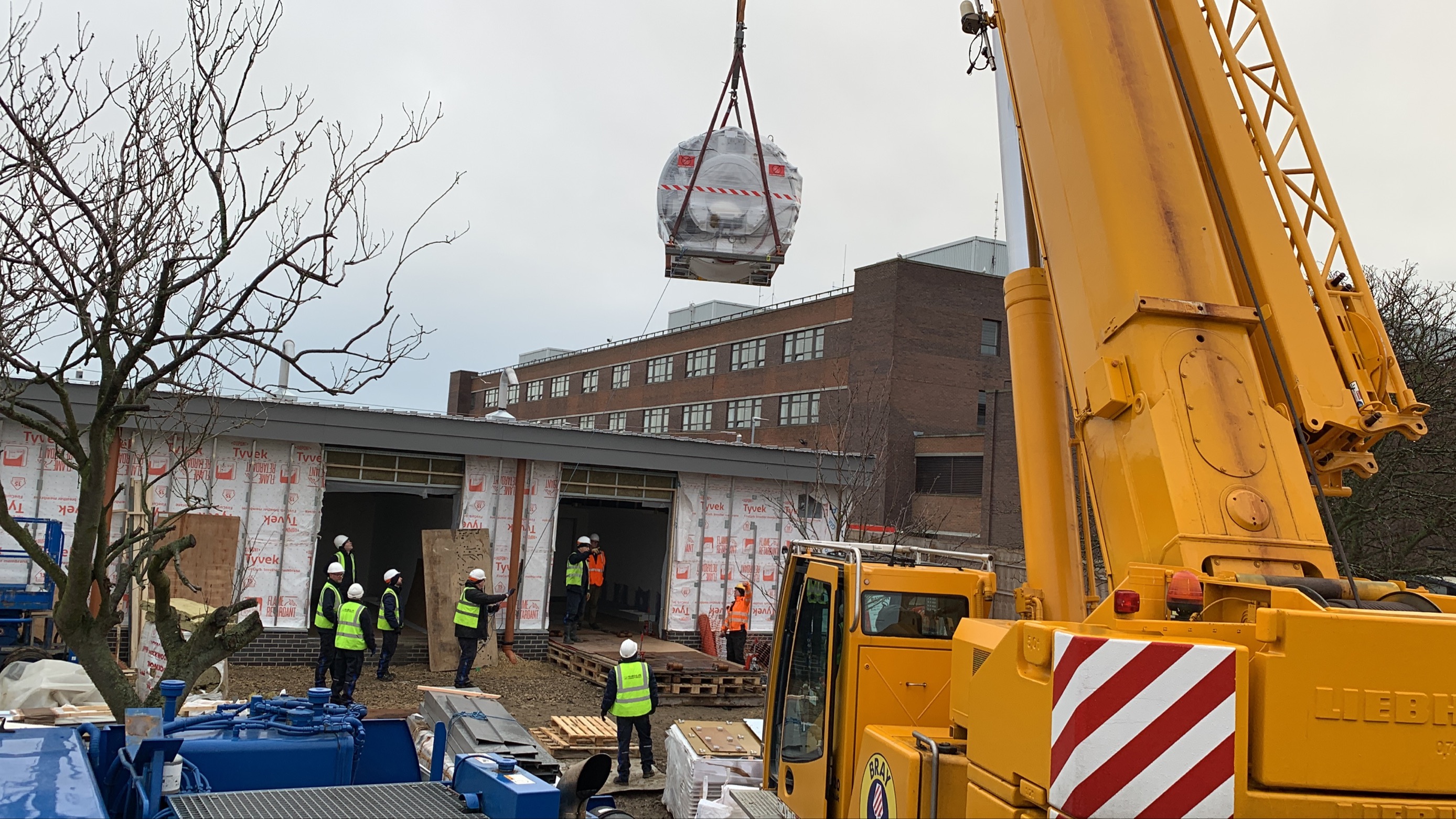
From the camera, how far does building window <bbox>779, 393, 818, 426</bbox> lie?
50562 millimetres

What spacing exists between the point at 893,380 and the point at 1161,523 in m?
41.9

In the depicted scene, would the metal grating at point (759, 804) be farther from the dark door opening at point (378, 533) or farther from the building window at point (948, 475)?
the building window at point (948, 475)

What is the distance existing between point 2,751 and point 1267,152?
614cm

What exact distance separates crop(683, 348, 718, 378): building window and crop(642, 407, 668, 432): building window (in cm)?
Answer: 302

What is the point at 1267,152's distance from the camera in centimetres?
511

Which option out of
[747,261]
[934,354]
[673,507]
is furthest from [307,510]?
[934,354]

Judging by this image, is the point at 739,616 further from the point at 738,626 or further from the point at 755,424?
the point at 755,424

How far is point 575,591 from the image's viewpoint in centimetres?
2028

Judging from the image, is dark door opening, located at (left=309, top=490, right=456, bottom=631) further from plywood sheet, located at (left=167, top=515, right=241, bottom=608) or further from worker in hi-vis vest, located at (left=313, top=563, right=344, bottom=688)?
worker in hi-vis vest, located at (left=313, top=563, right=344, bottom=688)

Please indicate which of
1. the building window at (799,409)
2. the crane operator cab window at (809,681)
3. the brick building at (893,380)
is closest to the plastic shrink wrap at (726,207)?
the crane operator cab window at (809,681)

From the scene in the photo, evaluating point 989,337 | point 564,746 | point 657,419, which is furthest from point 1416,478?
point 657,419

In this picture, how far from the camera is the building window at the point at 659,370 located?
61.8 m

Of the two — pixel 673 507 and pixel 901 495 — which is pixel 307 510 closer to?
pixel 673 507

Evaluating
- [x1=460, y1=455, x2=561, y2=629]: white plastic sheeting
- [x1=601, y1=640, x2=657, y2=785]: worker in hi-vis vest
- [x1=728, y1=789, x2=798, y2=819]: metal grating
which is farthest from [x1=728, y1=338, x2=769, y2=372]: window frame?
[x1=728, y1=789, x2=798, y2=819]: metal grating
